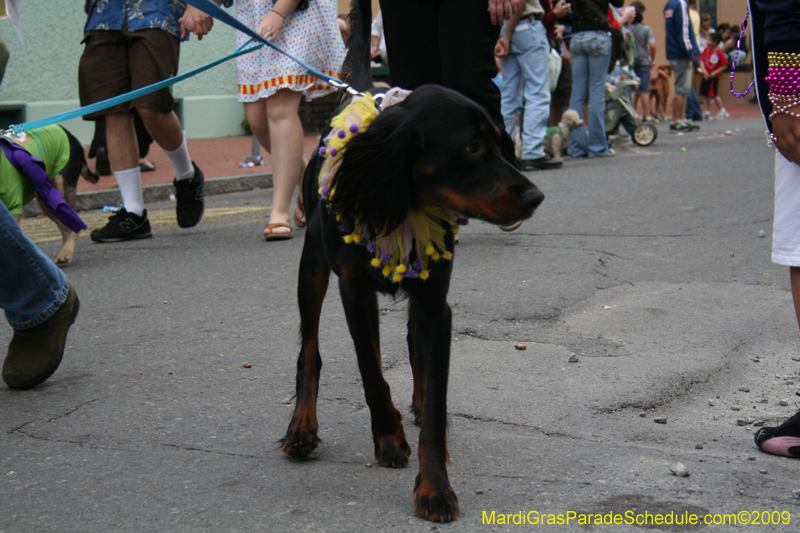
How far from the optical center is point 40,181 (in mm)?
4543

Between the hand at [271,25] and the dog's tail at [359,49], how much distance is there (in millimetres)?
1793

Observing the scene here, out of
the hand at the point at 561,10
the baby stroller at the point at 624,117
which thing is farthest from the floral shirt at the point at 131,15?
the baby stroller at the point at 624,117

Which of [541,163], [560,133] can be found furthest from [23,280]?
[560,133]

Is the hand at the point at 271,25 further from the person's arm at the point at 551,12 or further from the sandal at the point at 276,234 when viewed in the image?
the person's arm at the point at 551,12

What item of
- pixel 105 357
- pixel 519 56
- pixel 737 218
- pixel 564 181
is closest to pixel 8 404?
pixel 105 357

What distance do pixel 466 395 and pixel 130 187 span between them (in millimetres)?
Result: 3717

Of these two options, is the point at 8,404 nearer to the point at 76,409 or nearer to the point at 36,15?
the point at 76,409

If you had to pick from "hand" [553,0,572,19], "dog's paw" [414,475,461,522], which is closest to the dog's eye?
"dog's paw" [414,475,461,522]

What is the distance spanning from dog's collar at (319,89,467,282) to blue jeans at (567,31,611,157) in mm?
8463

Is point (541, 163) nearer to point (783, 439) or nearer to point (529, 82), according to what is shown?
point (529, 82)

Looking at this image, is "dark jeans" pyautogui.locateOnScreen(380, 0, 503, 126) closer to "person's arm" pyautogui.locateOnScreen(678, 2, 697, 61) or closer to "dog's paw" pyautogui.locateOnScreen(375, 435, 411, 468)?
"dog's paw" pyautogui.locateOnScreen(375, 435, 411, 468)

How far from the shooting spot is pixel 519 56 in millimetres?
8992

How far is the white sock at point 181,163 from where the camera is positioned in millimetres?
5941

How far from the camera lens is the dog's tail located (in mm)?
3148
